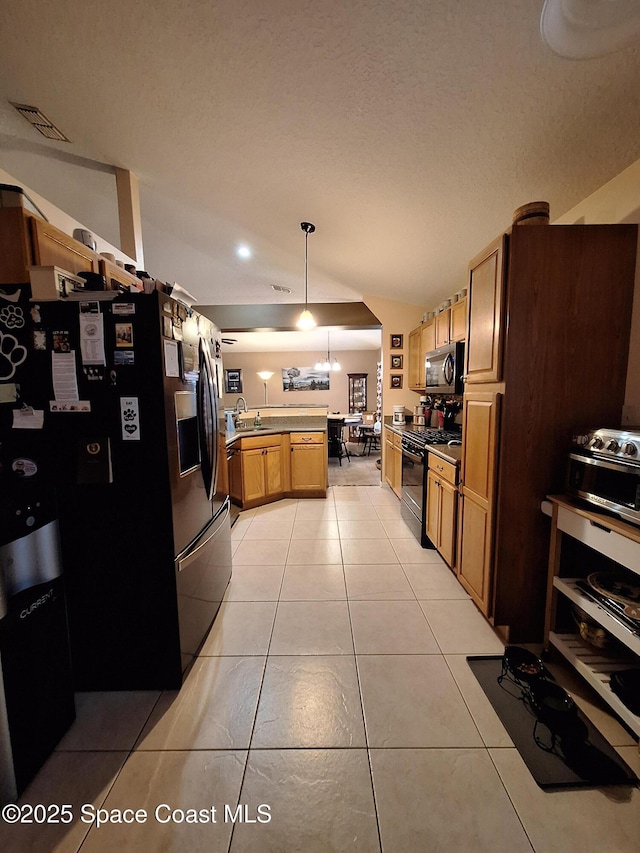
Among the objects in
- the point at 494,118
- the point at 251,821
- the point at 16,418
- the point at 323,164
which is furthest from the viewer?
the point at 323,164

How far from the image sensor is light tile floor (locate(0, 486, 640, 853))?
3.14ft

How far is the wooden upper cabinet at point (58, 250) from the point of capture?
4.21 feet

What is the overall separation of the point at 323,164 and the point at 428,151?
26.2 inches

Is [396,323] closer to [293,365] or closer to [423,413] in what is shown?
[423,413]

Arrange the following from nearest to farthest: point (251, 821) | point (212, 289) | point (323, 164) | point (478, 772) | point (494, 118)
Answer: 1. point (251, 821)
2. point (478, 772)
3. point (494, 118)
4. point (323, 164)
5. point (212, 289)

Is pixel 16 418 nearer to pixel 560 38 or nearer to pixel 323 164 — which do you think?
pixel 323 164

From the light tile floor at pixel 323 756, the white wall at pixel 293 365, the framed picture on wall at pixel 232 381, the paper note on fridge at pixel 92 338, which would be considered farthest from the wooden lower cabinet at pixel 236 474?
the framed picture on wall at pixel 232 381

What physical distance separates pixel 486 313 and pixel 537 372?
43 cm

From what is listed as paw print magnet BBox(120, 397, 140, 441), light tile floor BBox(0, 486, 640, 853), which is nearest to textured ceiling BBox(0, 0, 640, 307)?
paw print magnet BBox(120, 397, 140, 441)

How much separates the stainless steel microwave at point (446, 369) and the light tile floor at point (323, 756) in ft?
6.20

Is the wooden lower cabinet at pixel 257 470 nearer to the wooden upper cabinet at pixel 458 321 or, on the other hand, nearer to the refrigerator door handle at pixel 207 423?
the refrigerator door handle at pixel 207 423

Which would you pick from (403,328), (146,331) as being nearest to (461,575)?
(146,331)

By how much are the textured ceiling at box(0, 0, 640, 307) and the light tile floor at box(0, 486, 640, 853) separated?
254cm

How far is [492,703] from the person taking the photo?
1358mm
